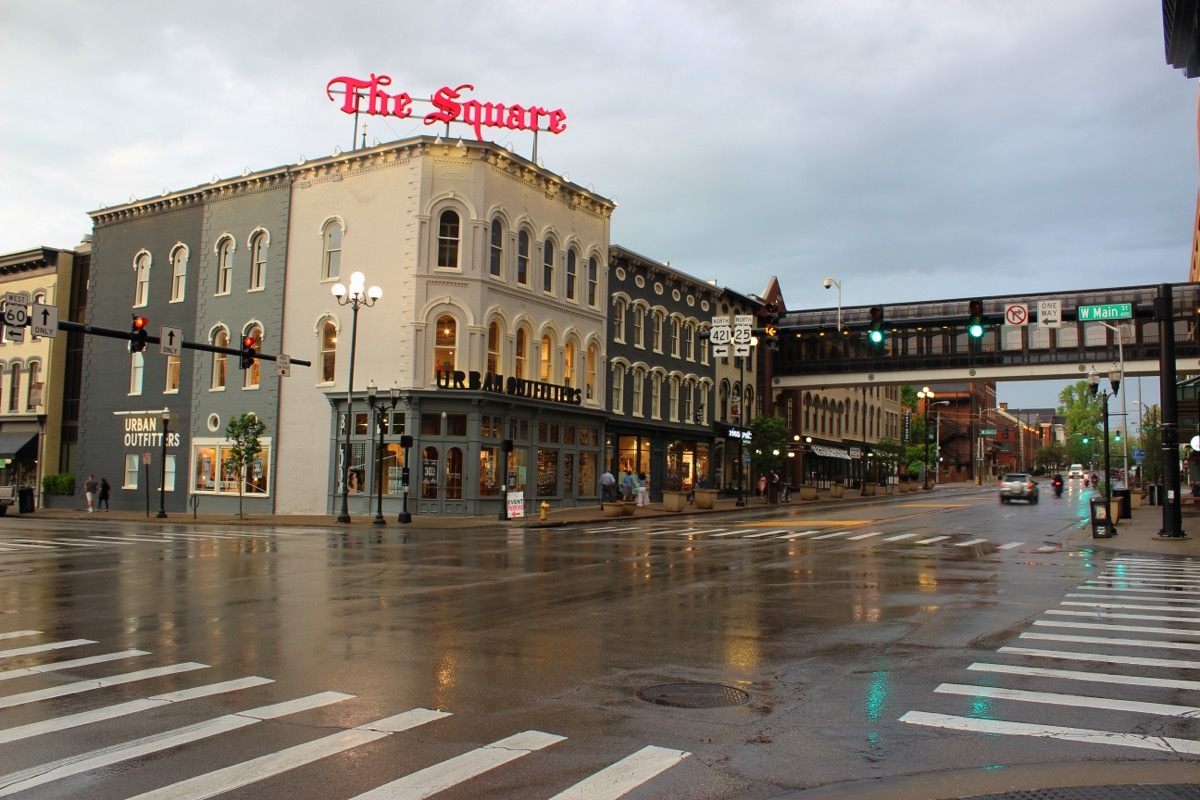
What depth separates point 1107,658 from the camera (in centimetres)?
907

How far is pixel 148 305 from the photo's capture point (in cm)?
4553

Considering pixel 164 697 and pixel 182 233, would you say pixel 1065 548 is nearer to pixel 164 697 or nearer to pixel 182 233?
pixel 164 697

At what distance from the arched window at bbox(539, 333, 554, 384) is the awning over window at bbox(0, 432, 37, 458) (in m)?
28.5

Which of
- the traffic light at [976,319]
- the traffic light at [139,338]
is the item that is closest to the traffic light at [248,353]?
the traffic light at [139,338]

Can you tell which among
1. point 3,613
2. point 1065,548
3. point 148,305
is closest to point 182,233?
point 148,305

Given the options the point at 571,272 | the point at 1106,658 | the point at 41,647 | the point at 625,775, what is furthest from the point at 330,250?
the point at 625,775

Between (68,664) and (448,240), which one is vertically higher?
(448,240)

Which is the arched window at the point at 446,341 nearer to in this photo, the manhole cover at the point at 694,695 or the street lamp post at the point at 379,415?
the street lamp post at the point at 379,415

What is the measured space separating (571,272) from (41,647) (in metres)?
34.9

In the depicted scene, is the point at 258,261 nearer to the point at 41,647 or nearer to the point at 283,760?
the point at 41,647

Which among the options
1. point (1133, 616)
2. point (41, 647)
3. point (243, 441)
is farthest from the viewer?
point (243, 441)

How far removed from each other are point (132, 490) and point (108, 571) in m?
31.1

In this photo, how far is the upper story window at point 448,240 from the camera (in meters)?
37.4

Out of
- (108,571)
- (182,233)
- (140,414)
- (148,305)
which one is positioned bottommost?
(108,571)
